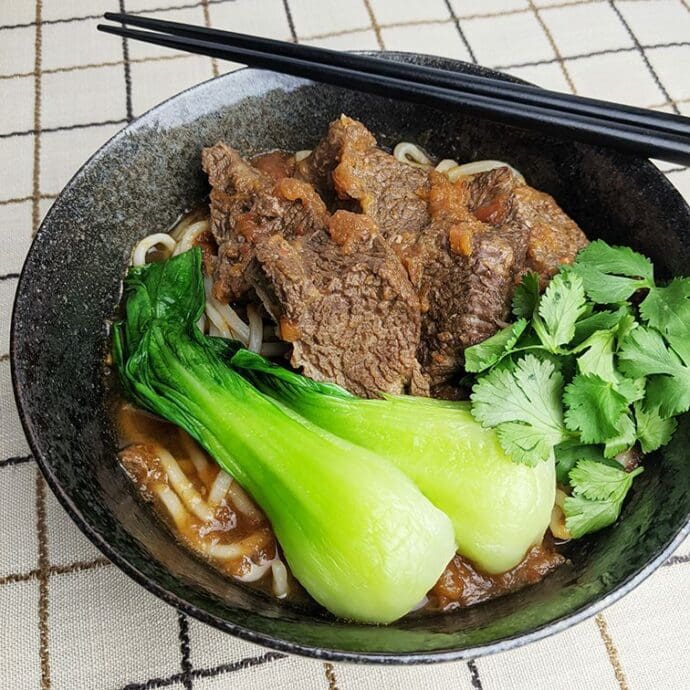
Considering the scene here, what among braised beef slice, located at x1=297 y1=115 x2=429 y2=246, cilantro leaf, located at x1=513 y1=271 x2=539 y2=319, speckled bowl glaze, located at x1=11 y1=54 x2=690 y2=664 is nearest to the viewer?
speckled bowl glaze, located at x1=11 y1=54 x2=690 y2=664

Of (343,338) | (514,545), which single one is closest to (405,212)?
(343,338)

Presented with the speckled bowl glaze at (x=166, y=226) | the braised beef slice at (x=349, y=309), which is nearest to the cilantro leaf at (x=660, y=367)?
the speckled bowl glaze at (x=166, y=226)

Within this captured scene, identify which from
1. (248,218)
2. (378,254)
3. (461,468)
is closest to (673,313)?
(461,468)

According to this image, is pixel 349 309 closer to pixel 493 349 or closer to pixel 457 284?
pixel 457 284

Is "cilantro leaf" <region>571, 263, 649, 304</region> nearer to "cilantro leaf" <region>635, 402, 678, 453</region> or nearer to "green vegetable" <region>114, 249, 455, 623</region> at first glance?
"cilantro leaf" <region>635, 402, 678, 453</region>

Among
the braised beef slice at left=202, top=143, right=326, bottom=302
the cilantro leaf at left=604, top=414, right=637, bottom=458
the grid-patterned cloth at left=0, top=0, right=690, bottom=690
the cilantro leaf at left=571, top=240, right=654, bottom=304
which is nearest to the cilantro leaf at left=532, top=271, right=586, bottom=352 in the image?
the cilantro leaf at left=571, top=240, right=654, bottom=304

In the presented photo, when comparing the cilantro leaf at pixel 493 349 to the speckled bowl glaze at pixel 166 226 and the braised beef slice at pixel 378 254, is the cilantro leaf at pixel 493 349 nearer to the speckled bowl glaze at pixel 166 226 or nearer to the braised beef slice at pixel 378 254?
the braised beef slice at pixel 378 254
